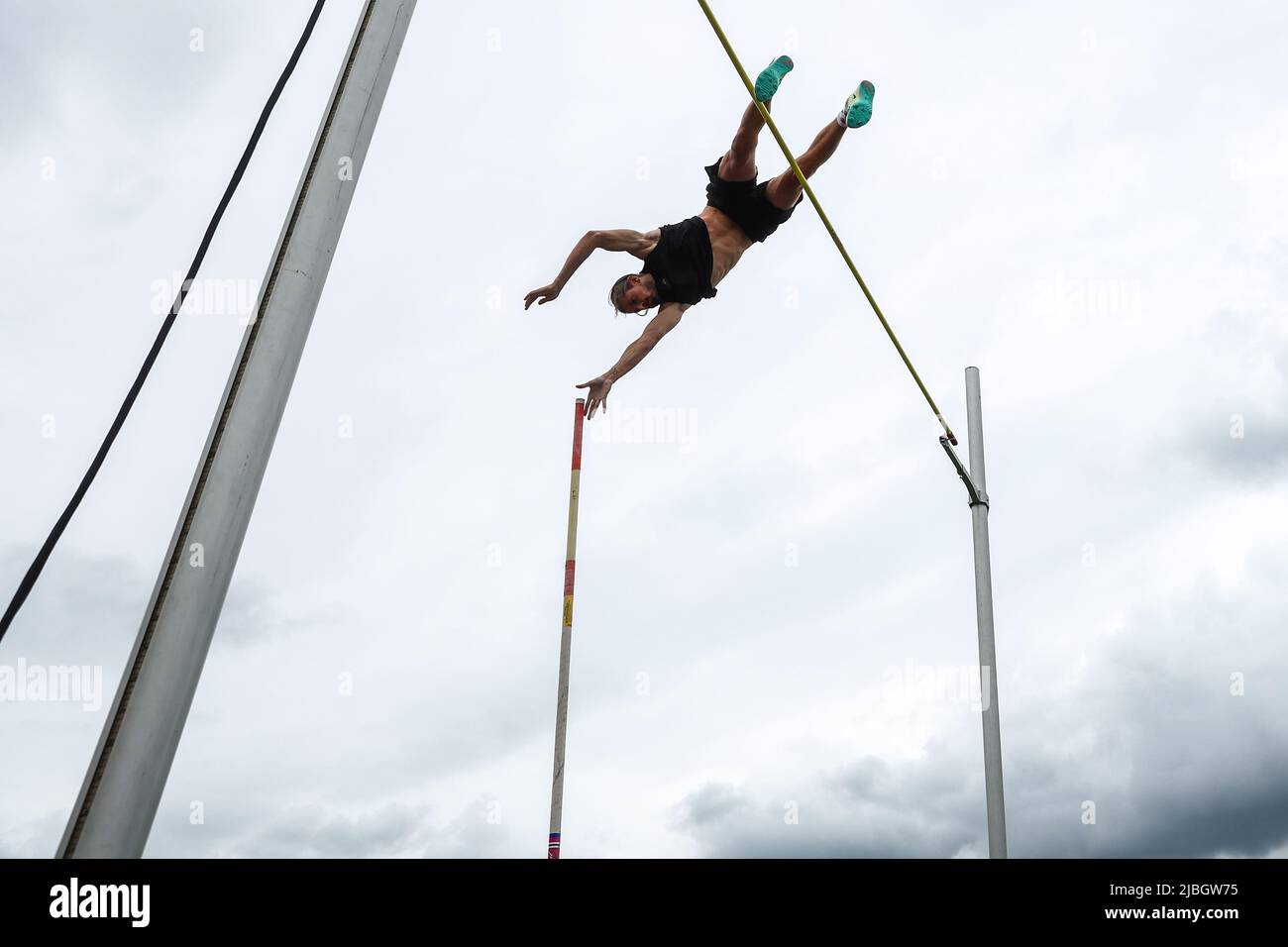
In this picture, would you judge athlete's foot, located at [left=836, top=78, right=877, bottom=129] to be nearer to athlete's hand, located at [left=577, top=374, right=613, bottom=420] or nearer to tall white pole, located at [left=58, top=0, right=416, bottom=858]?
athlete's hand, located at [left=577, top=374, right=613, bottom=420]

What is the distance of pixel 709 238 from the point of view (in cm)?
582

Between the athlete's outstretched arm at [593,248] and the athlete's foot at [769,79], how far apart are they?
111cm

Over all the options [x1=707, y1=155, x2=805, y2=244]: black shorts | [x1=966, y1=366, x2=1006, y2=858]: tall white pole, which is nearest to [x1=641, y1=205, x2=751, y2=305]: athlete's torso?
[x1=707, y1=155, x2=805, y2=244]: black shorts

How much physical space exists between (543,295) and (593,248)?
0.57m

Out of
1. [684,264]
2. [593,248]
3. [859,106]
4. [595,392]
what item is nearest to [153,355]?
[595,392]

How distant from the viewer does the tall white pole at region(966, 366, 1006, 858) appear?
6.44 m

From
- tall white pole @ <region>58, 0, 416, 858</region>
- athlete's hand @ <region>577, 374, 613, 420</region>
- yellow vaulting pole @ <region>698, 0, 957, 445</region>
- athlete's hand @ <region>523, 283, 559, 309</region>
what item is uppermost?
yellow vaulting pole @ <region>698, 0, 957, 445</region>

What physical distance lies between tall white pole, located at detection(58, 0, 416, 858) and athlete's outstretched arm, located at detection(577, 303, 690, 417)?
263cm

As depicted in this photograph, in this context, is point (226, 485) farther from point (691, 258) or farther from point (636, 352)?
point (691, 258)
